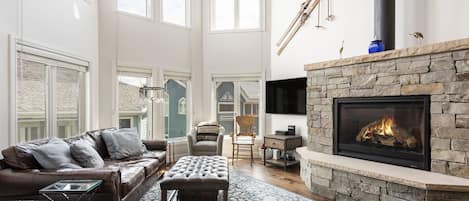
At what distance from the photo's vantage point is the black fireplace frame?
125 inches

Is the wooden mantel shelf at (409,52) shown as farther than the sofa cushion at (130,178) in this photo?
No

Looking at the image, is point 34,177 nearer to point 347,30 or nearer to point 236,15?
point 347,30

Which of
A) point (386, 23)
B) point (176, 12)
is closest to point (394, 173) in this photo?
point (386, 23)

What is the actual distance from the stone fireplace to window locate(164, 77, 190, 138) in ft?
10.2

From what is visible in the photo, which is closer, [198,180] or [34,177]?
[34,177]

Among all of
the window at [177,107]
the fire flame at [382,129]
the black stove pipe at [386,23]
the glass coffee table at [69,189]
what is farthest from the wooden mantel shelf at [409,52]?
the window at [177,107]

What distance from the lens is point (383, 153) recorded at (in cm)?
361

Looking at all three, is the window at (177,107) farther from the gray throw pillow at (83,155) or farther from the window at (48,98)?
the gray throw pillow at (83,155)

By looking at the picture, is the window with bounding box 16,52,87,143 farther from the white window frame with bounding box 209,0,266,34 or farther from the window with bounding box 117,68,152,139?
the white window frame with bounding box 209,0,266,34

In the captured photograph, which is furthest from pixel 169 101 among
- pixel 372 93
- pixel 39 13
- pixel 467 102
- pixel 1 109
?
pixel 467 102

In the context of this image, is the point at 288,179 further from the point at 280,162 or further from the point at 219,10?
the point at 219,10

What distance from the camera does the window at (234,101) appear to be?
6.68 meters

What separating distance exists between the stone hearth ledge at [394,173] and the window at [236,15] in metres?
3.60

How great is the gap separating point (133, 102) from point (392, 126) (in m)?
4.57
